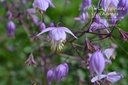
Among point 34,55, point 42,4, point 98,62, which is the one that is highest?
point 42,4

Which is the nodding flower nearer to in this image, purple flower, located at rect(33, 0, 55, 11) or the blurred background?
purple flower, located at rect(33, 0, 55, 11)

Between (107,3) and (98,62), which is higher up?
(107,3)

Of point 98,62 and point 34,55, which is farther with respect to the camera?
point 34,55

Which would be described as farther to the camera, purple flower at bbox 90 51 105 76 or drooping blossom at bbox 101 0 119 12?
drooping blossom at bbox 101 0 119 12

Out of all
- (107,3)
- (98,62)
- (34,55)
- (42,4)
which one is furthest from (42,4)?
(34,55)

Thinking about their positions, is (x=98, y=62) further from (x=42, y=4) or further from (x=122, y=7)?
(x=42, y=4)

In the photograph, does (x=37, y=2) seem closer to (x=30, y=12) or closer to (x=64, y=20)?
(x=30, y=12)

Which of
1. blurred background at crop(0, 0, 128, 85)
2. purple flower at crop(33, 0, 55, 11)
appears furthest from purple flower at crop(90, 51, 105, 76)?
blurred background at crop(0, 0, 128, 85)

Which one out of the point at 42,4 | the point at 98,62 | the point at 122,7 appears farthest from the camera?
the point at 42,4

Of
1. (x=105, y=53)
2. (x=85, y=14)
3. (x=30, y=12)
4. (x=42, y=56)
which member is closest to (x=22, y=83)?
(x=42, y=56)

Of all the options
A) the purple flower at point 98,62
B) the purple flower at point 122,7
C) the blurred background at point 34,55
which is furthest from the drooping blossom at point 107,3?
the blurred background at point 34,55

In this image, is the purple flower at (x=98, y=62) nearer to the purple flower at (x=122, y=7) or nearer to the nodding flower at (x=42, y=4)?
the purple flower at (x=122, y=7)
